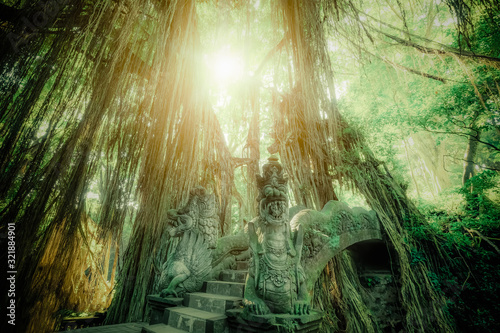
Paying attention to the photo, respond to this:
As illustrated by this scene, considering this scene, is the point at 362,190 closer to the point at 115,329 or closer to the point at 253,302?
the point at 253,302

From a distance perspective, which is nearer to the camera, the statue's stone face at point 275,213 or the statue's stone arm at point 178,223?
the statue's stone face at point 275,213

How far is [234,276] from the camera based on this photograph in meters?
3.33

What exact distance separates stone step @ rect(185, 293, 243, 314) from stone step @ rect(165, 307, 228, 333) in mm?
128

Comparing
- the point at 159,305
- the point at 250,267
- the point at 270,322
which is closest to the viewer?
the point at 270,322

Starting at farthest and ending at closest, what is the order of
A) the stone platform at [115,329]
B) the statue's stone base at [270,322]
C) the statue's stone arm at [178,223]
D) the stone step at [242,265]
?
1. the stone step at [242,265]
2. the statue's stone arm at [178,223]
3. the stone platform at [115,329]
4. the statue's stone base at [270,322]

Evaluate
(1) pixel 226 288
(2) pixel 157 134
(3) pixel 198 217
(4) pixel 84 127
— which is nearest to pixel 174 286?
(1) pixel 226 288

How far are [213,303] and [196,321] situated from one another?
40cm

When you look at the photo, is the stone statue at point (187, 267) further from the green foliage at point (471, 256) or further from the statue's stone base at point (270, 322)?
the green foliage at point (471, 256)

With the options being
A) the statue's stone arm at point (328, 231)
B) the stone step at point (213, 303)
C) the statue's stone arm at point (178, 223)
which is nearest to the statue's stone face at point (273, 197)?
the statue's stone arm at point (328, 231)

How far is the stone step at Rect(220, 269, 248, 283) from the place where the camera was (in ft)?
10.8

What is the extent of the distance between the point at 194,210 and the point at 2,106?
258cm

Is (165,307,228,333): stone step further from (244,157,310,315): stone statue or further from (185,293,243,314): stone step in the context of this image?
(244,157,310,315): stone statue

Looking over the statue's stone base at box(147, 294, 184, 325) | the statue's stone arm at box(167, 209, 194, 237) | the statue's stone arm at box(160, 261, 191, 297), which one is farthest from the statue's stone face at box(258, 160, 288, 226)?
the statue's stone base at box(147, 294, 184, 325)

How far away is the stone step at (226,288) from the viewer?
2879mm
